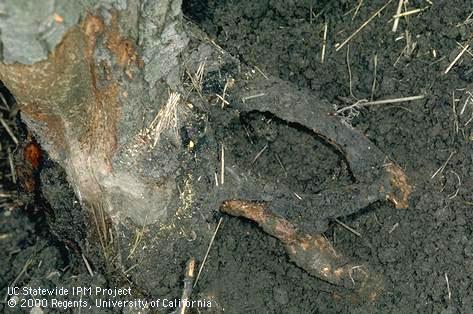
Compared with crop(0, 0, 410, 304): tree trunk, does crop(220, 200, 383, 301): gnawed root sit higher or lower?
lower

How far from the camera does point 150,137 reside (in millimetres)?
2189

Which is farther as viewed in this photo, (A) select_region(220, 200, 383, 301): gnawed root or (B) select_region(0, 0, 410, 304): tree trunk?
(A) select_region(220, 200, 383, 301): gnawed root

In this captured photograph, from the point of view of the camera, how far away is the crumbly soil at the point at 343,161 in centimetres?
240

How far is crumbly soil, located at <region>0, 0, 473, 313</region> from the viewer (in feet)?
7.88

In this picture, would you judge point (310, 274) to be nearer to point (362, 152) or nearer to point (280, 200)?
point (280, 200)

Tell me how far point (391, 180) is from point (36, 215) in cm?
131

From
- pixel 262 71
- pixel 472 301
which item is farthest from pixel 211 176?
pixel 472 301

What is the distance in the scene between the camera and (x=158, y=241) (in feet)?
7.53

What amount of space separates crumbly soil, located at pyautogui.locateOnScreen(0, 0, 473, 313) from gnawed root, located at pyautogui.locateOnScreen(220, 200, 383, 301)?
0.15 ft

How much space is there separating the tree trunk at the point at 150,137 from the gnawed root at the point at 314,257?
2.0 inches

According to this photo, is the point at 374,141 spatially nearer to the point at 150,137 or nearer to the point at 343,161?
the point at 343,161

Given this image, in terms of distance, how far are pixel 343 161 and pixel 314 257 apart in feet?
1.13

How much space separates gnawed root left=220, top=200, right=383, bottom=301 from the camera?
2.38 m

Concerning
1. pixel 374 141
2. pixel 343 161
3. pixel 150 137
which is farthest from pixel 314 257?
pixel 150 137
